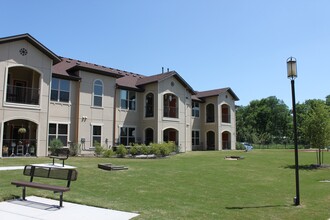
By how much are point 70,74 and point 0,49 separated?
21.3ft

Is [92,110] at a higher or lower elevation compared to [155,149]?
higher

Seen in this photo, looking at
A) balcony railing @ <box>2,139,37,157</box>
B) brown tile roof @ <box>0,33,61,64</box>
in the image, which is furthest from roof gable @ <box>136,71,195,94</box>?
balcony railing @ <box>2,139,37,157</box>

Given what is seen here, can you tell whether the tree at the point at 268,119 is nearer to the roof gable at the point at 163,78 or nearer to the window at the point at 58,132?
the roof gable at the point at 163,78

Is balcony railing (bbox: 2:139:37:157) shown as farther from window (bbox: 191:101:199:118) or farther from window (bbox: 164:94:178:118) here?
window (bbox: 191:101:199:118)

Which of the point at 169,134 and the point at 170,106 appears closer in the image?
the point at 170,106

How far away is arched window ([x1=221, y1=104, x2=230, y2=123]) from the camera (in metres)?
41.9

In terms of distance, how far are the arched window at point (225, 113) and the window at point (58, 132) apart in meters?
22.7

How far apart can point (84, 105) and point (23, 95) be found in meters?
5.13

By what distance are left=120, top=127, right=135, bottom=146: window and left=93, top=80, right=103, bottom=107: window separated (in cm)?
386

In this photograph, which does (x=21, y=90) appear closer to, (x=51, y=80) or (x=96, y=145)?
(x=51, y=80)

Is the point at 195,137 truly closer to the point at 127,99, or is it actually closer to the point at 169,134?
the point at 169,134

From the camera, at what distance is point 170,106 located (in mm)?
34719

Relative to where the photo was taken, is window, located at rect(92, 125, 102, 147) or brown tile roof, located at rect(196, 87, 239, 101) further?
brown tile roof, located at rect(196, 87, 239, 101)

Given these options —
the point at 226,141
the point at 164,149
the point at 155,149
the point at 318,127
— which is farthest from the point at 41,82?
the point at 226,141
